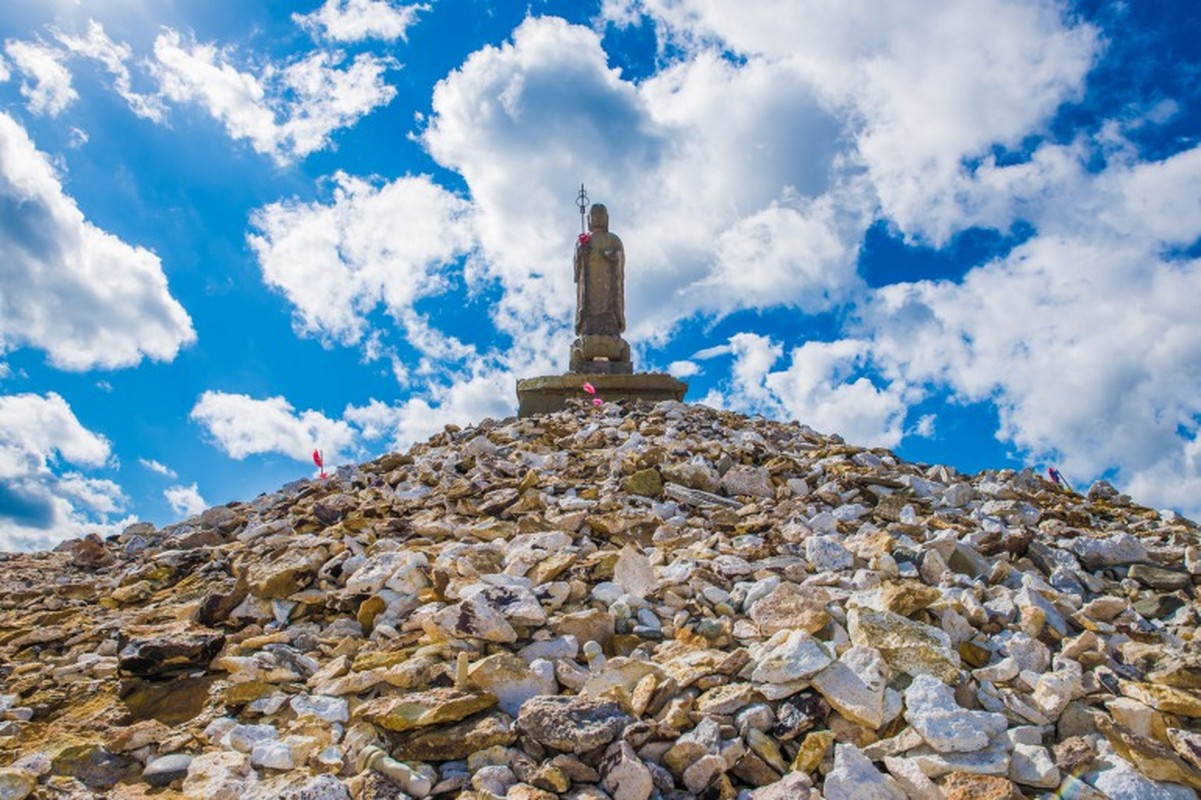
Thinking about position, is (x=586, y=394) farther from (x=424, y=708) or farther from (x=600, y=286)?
(x=424, y=708)

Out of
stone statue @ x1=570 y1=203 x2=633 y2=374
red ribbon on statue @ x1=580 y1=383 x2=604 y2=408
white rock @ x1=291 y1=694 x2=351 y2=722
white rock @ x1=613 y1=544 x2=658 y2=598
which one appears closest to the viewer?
white rock @ x1=291 y1=694 x2=351 y2=722

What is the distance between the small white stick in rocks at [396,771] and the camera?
9.33 feet

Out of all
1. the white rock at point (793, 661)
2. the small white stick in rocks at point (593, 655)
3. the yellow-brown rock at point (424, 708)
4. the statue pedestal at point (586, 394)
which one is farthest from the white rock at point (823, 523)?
Answer: the statue pedestal at point (586, 394)

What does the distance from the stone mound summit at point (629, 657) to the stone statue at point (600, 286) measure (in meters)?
7.82

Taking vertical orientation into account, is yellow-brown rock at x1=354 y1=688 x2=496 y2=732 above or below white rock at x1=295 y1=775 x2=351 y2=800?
above

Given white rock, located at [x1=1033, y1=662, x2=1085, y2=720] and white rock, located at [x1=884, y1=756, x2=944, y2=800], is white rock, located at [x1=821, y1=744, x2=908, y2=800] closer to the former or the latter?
white rock, located at [x1=884, y1=756, x2=944, y2=800]

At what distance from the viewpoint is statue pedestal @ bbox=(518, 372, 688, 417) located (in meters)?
12.2

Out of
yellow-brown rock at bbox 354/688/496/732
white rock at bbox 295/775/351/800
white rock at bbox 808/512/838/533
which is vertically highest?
white rock at bbox 808/512/838/533

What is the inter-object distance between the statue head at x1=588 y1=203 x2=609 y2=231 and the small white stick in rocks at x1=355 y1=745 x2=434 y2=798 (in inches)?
486

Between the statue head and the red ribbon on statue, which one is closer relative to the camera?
the red ribbon on statue

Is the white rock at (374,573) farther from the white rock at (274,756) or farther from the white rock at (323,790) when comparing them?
the white rock at (323,790)

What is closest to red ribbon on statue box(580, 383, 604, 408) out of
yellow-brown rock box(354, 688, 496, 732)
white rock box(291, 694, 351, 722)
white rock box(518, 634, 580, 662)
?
white rock box(518, 634, 580, 662)

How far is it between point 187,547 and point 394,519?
7.22ft

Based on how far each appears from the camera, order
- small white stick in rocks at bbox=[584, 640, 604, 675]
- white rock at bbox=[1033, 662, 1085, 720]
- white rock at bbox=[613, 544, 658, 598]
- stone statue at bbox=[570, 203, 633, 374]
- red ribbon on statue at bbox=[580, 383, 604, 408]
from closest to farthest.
A: white rock at bbox=[1033, 662, 1085, 720], small white stick in rocks at bbox=[584, 640, 604, 675], white rock at bbox=[613, 544, 658, 598], red ribbon on statue at bbox=[580, 383, 604, 408], stone statue at bbox=[570, 203, 633, 374]
